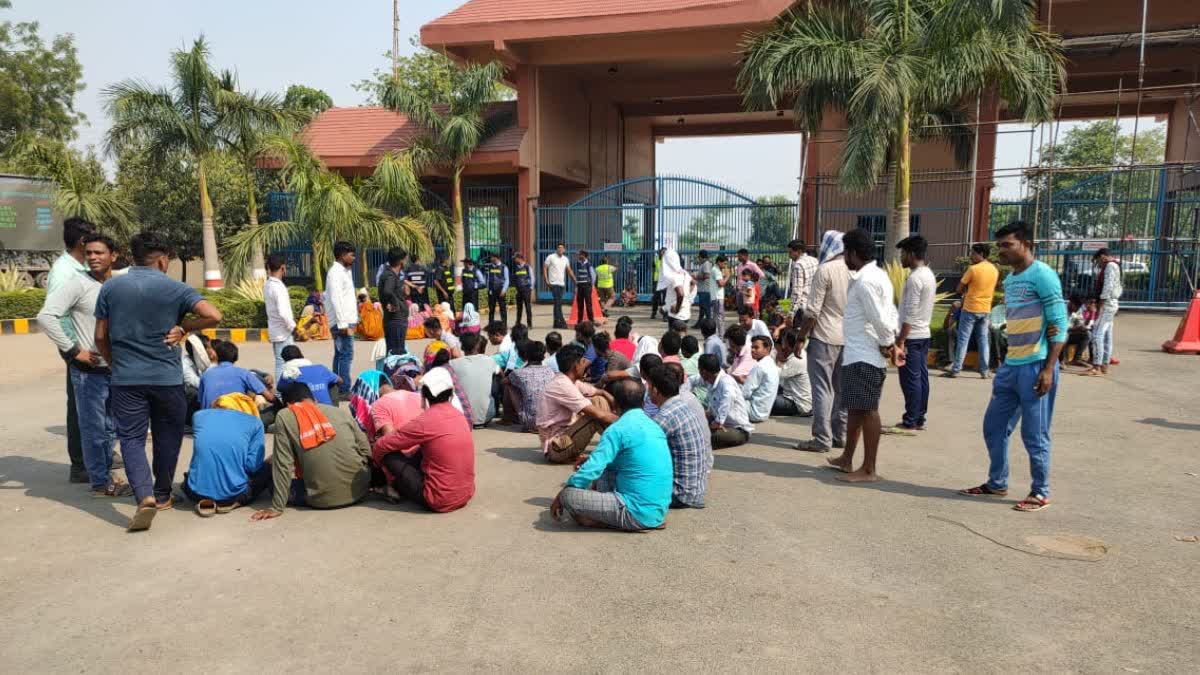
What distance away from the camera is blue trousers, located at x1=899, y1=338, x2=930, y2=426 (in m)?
6.91

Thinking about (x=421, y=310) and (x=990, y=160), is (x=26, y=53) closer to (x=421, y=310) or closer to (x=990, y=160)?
(x=421, y=310)

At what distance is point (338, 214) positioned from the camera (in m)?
15.3

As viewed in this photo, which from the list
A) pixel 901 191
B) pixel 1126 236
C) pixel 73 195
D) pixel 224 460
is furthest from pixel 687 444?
pixel 73 195

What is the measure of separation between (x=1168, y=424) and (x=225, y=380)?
846 centimetres

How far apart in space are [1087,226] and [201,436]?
63.5 feet

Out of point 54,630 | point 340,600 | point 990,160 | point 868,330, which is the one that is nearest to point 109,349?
point 54,630

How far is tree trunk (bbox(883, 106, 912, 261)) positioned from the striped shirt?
26.9ft

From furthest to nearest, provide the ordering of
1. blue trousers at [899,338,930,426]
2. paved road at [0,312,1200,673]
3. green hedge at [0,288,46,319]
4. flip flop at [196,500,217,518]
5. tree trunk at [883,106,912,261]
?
green hedge at [0,288,46,319], tree trunk at [883,106,912,261], blue trousers at [899,338,930,426], flip flop at [196,500,217,518], paved road at [0,312,1200,673]

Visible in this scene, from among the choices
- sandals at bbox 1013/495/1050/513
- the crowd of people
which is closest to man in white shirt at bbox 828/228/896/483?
the crowd of people

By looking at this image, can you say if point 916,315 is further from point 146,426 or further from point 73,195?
point 73,195

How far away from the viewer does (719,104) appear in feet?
78.7

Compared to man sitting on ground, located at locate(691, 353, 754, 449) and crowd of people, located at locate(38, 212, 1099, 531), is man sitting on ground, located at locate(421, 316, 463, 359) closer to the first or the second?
crowd of people, located at locate(38, 212, 1099, 531)

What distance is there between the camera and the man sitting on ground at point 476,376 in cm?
730

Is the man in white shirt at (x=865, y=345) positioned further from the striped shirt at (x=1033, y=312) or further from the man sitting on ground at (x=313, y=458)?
the man sitting on ground at (x=313, y=458)
